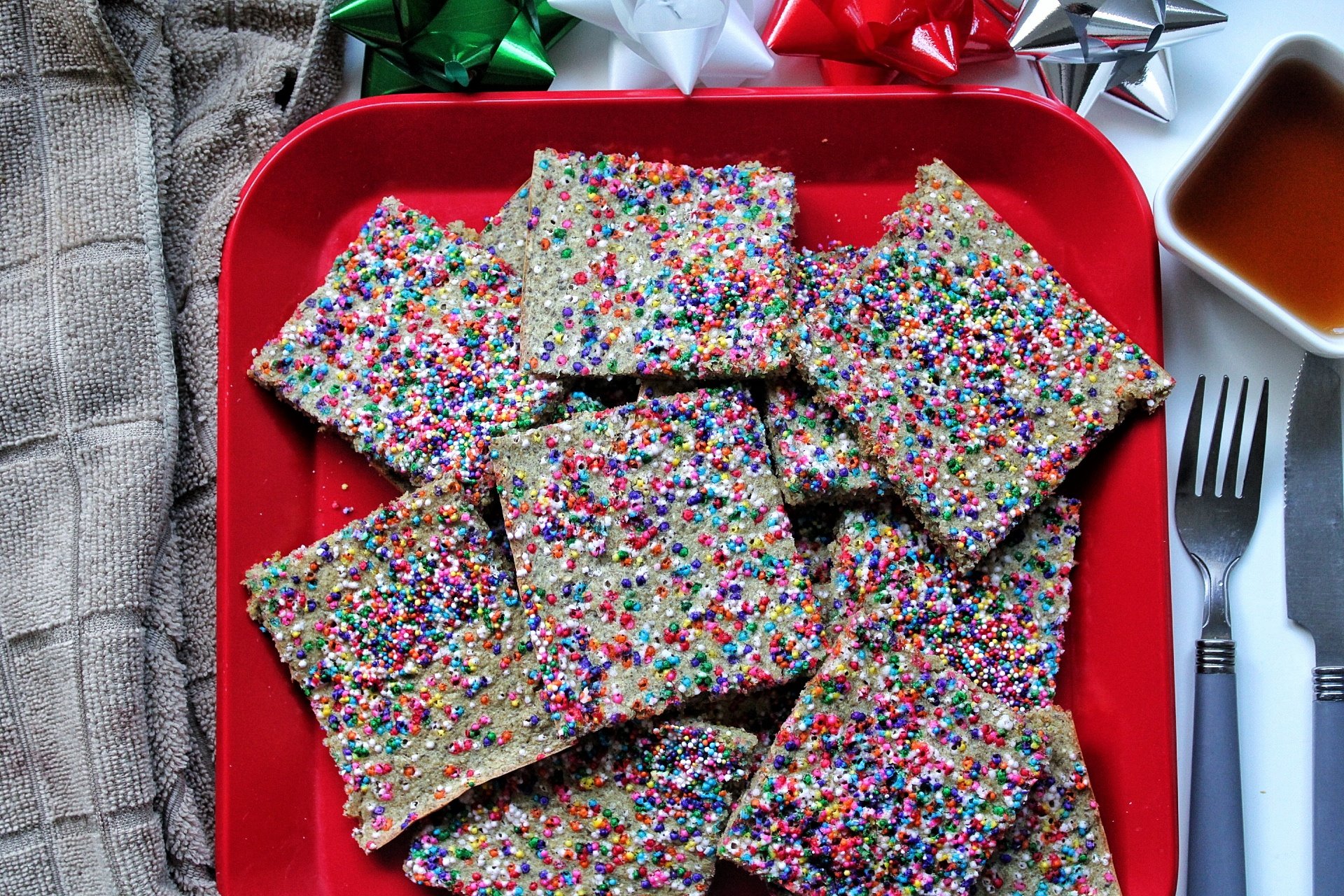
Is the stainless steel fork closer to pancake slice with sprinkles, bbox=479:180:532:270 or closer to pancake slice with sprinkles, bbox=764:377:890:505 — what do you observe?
pancake slice with sprinkles, bbox=764:377:890:505

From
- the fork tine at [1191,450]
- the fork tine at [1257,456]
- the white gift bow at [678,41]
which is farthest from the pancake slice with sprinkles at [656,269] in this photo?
the fork tine at [1257,456]

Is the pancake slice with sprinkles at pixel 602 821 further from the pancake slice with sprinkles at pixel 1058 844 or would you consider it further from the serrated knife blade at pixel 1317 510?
the serrated knife blade at pixel 1317 510

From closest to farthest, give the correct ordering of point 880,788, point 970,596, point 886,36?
point 880,788
point 970,596
point 886,36

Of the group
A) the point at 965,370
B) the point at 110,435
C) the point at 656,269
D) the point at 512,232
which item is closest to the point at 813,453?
the point at 965,370

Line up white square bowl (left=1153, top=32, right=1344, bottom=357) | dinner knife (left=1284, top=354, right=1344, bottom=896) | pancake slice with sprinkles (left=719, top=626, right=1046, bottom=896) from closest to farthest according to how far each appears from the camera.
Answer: pancake slice with sprinkles (left=719, top=626, right=1046, bottom=896) < white square bowl (left=1153, top=32, right=1344, bottom=357) < dinner knife (left=1284, top=354, right=1344, bottom=896)

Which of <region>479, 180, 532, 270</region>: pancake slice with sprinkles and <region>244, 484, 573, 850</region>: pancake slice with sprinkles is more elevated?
<region>479, 180, 532, 270</region>: pancake slice with sprinkles

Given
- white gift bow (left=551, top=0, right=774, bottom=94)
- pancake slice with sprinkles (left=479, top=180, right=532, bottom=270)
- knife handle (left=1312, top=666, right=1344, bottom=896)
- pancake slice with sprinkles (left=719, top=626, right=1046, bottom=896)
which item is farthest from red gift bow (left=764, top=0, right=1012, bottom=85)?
knife handle (left=1312, top=666, right=1344, bottom=896)

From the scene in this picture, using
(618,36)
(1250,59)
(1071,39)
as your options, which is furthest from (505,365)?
(1250,59)

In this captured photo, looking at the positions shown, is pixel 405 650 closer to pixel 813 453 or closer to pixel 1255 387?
pixel 813 453

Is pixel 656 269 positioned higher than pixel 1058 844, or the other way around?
pixel 656 269
